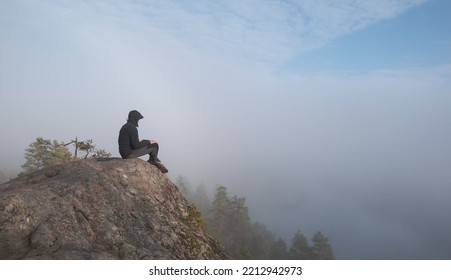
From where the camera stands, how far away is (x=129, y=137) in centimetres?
1259

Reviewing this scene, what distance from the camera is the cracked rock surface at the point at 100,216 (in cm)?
701

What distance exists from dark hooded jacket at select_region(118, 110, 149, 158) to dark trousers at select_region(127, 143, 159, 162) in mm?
171

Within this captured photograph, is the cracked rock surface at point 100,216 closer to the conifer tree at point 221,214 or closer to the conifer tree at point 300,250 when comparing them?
the conifer tree at point 221,214

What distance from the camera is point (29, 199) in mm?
7953

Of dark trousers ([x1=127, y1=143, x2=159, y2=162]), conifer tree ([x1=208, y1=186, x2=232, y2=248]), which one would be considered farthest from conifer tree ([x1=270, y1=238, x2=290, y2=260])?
dark trousers ([x1=127, y1=143, x2=159, y2=162])

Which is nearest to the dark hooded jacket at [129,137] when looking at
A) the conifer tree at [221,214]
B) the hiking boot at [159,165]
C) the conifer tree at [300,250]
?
the hiking boot at [159,165]

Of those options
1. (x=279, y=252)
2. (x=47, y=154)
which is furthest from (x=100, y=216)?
(x=279, y=252)

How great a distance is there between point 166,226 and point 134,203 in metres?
1.35

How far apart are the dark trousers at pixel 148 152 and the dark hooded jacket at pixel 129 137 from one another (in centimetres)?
17

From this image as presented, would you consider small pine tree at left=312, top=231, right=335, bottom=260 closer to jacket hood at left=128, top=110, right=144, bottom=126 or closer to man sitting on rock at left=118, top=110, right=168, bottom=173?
man sitting on rock at left=118, top=110, right=168, bottom=173

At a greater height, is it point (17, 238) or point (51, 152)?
point (51, 152)

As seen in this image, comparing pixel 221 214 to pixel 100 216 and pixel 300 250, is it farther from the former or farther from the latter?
pixel 100 216
